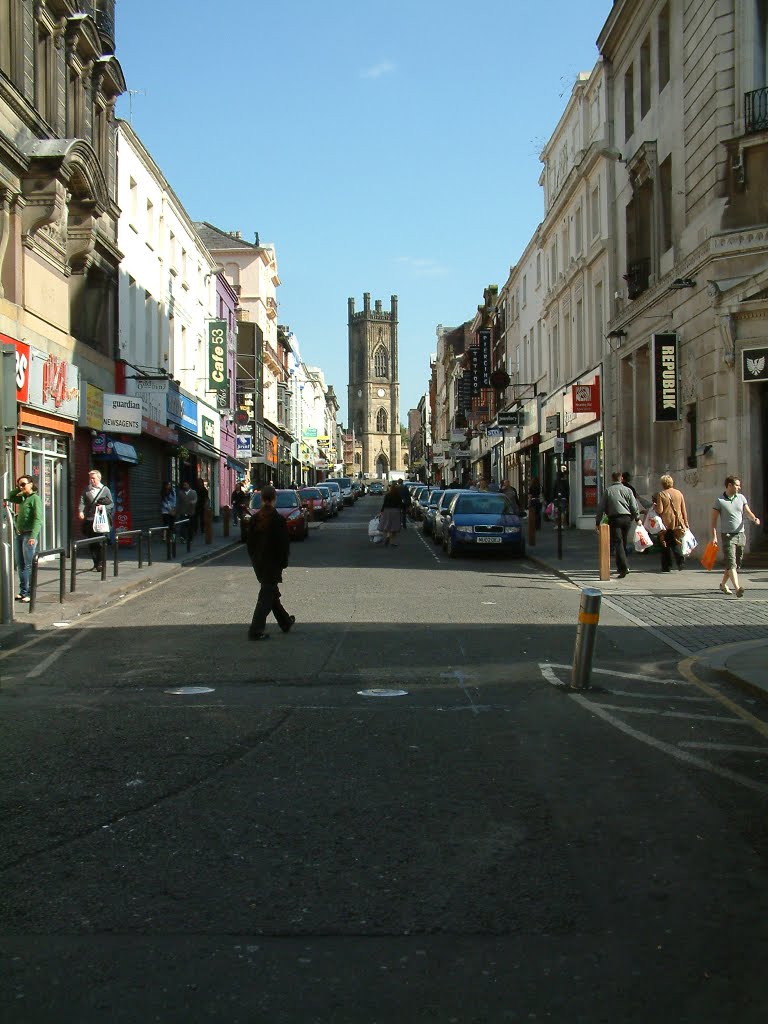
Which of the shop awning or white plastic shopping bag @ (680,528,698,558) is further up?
the shop awning

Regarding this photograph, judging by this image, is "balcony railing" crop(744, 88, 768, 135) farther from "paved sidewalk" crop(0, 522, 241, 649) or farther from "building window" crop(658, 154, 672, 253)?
"paved sidewalk" crop(0, 522, 241, 649)

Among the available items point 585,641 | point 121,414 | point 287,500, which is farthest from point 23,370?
Answer: point 585,641

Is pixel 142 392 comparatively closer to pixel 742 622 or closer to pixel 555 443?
pixel 555 443

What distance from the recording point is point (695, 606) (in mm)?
14148

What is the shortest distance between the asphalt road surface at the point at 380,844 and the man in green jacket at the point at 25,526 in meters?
4.71

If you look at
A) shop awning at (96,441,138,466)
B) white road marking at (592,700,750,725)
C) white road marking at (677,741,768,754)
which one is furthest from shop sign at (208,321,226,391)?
white road marking at (677,741,768,754)

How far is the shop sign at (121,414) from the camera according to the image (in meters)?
25.6

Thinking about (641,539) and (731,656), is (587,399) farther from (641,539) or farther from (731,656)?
(731,656)

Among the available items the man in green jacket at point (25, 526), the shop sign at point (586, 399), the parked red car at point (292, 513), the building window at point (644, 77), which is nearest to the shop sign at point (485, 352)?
the shop sign at point (586, 399)

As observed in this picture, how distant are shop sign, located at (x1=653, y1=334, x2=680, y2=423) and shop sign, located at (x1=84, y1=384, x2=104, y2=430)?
12.9 m

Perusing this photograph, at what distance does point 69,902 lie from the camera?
4133mm

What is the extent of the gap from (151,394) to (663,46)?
15.8m

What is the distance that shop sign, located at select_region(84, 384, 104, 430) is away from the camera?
2425cm

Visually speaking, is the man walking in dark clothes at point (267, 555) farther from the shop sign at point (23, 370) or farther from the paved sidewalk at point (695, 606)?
the shop sign at point (23, 370)
